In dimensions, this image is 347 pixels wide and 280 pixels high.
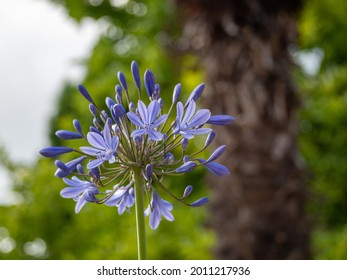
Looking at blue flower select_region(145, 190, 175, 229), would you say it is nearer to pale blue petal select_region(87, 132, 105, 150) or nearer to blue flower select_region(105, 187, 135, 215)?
blue flower select_region(105, 187, 135, 215)

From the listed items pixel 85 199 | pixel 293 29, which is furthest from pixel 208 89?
pixel 85 199

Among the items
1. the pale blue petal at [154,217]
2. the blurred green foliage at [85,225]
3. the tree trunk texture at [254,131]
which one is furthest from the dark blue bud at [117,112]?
the blurred green foliage at [85,225]

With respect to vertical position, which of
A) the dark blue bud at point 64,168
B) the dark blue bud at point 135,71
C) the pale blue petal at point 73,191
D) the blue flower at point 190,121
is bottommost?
the pale blue petal at point 73,191

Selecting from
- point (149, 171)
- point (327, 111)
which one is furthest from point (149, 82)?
point (327, 111)

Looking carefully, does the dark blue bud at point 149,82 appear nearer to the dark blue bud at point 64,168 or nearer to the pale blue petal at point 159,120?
the pale blue petal at point 159,120

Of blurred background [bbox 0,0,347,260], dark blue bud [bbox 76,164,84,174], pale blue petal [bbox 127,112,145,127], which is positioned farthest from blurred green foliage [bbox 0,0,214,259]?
pale blue petal [bbox 127,112,145,127]
